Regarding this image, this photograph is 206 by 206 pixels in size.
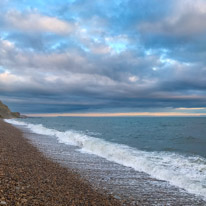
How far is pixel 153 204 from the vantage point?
6.62m

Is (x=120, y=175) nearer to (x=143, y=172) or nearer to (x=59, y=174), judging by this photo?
(x=143, y=172)

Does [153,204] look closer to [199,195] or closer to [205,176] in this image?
[199,195]

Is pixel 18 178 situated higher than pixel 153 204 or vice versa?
pixel 18 178

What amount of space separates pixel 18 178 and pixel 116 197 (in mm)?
3724

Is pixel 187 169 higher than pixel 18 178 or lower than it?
lower

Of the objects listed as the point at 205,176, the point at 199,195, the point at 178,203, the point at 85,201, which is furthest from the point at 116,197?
the point at 205,176

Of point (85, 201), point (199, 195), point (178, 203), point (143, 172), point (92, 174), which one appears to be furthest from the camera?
point (143, 172)

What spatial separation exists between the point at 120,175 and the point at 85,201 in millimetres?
4077

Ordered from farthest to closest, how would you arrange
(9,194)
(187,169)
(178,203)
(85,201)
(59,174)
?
(187,169) → (59,174) → (178,203) → (85,201) → (9,194)

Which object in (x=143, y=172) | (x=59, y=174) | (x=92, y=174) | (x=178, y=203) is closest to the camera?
(x=178, y=203)

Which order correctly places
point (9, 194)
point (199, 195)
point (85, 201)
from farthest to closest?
point (199, 195)
point (85, 201)
point (9, 194)

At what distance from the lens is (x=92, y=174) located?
976cm

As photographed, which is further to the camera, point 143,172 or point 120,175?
point 143,172

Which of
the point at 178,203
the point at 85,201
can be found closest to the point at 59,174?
the point at 85,201
